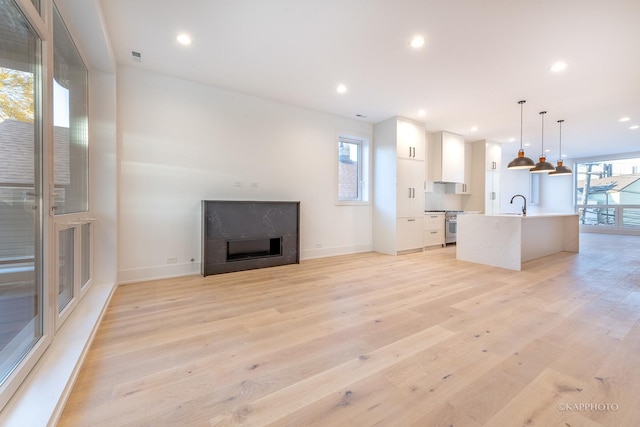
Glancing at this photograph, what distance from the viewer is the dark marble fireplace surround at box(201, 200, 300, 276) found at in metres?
3.69

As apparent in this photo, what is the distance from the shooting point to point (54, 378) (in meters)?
1.40

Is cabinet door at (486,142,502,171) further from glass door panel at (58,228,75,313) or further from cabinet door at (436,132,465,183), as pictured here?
glass door panel at (58,228,75,313)

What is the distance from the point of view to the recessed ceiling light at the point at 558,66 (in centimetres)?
318

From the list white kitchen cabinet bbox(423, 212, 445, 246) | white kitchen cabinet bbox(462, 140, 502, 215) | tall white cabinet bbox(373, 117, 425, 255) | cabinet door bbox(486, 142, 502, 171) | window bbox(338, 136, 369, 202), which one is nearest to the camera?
tall white cabinet bbox(373, 117, 425, 255)

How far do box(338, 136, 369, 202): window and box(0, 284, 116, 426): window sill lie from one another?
4.27m

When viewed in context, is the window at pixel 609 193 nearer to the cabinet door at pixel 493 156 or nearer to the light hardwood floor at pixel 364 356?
the cabinet door at pixel 493 156

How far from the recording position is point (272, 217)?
4.21 m

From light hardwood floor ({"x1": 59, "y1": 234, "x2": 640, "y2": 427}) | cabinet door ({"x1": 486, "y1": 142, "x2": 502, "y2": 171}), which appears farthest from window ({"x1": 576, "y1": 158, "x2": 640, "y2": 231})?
light hardwood floor ({"x1": 59, "y1": 234, "x2": 640, "y2": 427})

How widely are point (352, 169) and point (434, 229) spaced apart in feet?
7.89

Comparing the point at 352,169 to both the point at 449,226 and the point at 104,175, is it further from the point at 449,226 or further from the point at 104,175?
the point at 104,175

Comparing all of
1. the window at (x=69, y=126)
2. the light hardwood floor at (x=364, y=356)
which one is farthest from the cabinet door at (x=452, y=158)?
the window at (x=69, y=126)

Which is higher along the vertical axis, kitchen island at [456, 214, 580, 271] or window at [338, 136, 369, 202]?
window at [338, 136, 369, 202]

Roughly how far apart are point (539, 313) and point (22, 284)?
3.93 metres

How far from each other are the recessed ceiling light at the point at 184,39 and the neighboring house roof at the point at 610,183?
12.8 m
